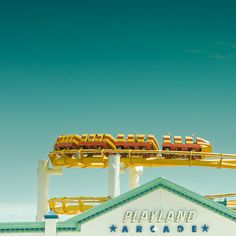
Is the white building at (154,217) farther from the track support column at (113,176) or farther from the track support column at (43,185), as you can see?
the track support column at (43,185)

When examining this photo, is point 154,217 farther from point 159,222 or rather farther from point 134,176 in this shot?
point 134,176

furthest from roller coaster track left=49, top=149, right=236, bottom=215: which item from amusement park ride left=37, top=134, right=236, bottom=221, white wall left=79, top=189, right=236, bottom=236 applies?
white wall left=79, top=189, right=236, bottom=236

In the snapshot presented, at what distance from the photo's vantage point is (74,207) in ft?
169

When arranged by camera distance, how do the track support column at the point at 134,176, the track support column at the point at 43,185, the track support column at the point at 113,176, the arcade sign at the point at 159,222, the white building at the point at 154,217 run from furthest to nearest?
1. the track support column at the point at 134,176
2. the track support column at the point at 43,185
3. the track support column at the point at 113,176
4. the arcade sign at the point at 159,222
5. the white building at the point at 154,217

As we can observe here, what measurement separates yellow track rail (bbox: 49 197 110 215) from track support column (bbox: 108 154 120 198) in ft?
2.39

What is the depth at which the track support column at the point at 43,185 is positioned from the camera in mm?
52344

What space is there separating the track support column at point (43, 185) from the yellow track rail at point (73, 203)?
64cm

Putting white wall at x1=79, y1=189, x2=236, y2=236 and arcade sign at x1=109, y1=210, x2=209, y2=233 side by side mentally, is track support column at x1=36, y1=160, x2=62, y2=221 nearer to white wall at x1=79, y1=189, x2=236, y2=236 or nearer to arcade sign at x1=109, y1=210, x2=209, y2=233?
white wall at x1=79, y1=189, x2=236, y2=236

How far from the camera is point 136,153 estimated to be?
52.2 metres

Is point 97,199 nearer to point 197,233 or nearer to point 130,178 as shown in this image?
point 130,178

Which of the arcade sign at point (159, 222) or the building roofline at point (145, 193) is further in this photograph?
the arcade sign at point (159, 222)

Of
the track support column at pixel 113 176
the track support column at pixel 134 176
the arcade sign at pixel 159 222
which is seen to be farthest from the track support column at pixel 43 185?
the arcade sign at pixel 159 222

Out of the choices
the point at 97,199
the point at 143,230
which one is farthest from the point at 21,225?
the point at 97,199

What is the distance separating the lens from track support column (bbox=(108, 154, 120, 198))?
48938 mm
